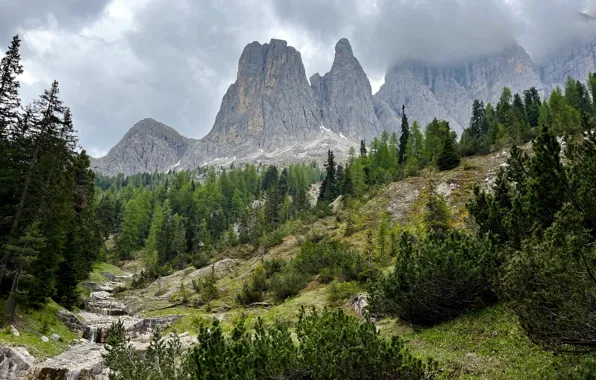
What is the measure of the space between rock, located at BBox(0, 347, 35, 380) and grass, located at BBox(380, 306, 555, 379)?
16.6 meters

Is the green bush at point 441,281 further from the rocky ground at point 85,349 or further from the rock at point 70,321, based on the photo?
the rock at point 70,321

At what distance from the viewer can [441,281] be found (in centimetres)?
1426

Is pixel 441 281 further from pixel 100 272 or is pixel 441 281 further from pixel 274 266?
pixel 100 272

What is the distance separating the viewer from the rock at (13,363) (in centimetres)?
1673

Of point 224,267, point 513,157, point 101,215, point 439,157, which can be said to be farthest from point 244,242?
point 513,157

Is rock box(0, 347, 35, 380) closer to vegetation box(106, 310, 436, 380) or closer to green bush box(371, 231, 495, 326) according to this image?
vegetation box(106, 310, 436, 380)

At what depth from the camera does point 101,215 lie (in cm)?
8231

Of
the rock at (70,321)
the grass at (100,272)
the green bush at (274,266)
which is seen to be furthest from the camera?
the grass at (100,272)

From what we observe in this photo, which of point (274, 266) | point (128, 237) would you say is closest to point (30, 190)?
point (274, 266)

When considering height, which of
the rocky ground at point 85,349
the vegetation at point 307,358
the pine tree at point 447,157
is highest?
the pine tree at point 447,157

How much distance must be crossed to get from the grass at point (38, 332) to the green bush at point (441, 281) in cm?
1785

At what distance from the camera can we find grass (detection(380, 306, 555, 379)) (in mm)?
9500

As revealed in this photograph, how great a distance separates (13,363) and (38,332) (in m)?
5.01

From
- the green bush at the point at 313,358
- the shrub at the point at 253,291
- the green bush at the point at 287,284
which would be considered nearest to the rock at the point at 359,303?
the green bush at the point at 287,284
